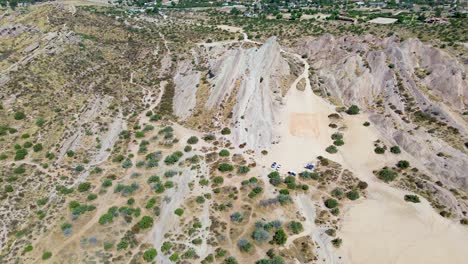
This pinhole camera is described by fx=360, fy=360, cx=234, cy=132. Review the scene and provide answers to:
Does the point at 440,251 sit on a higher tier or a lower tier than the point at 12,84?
lower

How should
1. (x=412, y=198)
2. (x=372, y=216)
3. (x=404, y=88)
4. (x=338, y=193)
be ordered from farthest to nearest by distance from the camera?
(x=404, y=88), (x=338, y=193), (x=412, y=198), (x=372, y=216)

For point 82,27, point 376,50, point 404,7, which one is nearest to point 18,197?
point 82,27

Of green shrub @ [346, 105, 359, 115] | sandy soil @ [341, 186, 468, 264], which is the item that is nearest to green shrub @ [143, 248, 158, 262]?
sandy soil @ [341, 186, 468, 264]

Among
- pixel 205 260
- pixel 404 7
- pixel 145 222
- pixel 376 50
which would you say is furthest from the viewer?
pixel 404 7

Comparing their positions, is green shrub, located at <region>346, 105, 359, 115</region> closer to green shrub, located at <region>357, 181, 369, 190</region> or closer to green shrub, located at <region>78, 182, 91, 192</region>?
green shrub, located at <region>357, 181, 369, 190</region>

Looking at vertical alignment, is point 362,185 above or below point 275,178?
below

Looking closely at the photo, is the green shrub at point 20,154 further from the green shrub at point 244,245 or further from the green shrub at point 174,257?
the green shrub at point 244,245

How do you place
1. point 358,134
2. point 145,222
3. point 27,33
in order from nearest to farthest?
point 145,222 < point 358,134 < point 27,33

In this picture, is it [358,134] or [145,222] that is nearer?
[145,222]

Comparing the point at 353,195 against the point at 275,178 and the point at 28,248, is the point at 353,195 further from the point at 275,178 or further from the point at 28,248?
the point at 28,248

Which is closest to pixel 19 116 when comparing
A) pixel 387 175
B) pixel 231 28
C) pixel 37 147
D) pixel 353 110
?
pixel 37 147

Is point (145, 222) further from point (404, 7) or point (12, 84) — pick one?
point (404, 7)
